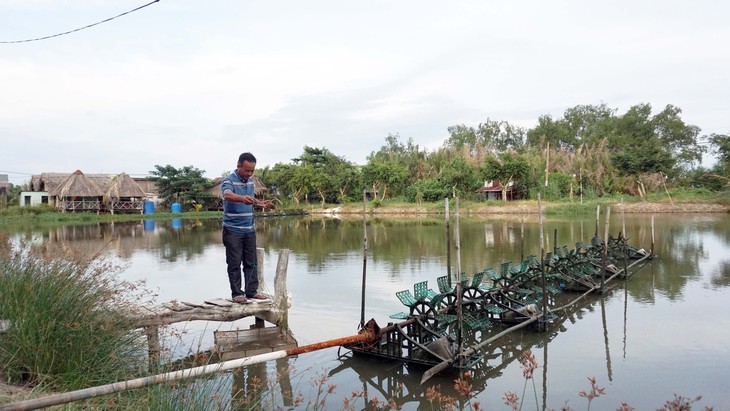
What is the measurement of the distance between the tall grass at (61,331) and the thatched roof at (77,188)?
44.6 meters

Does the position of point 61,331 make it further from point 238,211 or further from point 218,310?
point 238,211

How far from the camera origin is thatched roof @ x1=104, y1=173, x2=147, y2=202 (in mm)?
46250

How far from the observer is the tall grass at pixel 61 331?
13.9 feet

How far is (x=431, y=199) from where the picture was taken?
46875mm

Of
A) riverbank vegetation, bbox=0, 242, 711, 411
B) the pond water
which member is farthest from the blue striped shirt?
riverbank vegetation, bbox=0, 242, 711, 411

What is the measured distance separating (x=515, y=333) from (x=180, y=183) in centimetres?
4550

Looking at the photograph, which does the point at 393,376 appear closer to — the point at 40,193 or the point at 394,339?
the point at 394,339

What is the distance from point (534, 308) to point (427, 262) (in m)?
7.30

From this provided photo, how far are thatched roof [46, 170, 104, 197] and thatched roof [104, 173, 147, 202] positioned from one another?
2.41 feet

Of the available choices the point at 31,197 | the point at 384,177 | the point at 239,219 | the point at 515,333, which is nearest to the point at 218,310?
the point at 239,219

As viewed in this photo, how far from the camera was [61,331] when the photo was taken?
14.4 feet

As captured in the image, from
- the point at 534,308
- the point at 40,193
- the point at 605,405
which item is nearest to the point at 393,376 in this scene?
the point at 605,405

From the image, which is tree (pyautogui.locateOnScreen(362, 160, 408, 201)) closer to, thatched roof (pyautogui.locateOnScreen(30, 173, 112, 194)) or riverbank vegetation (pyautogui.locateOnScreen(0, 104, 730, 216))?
riverbank vegetation (pyautogui.locateOnScreen(0, 104, 730, 216))

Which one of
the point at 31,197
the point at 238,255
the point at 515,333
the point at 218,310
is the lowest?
the point at 515,333
